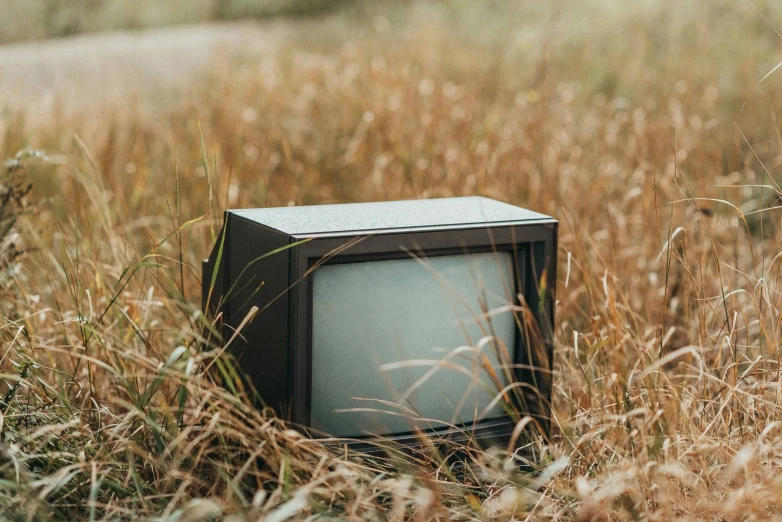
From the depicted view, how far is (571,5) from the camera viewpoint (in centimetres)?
661

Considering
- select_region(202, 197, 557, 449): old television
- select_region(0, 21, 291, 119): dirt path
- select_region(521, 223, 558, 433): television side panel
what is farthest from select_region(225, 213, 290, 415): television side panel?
select_region(0, 21, 291, 119): dirt path

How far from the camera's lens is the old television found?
1.51m

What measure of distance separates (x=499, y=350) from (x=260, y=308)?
1.58ft

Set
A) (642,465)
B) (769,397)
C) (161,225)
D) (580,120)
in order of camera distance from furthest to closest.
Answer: (580,120) < (161,225) < (769,397) < (642,465)

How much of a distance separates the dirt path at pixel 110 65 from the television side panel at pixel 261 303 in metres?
2.85

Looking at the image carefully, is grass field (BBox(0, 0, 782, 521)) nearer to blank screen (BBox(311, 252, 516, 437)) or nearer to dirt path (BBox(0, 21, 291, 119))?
blank screen (BBox(311, 252, 516, 437))

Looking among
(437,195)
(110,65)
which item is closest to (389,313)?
(437,195)

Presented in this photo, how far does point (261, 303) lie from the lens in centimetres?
159

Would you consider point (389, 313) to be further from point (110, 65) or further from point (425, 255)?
point (110, 65)

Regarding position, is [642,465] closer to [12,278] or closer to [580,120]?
[12,278]

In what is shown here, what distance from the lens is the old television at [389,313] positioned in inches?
59.4

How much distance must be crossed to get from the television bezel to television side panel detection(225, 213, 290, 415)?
0.02 metres

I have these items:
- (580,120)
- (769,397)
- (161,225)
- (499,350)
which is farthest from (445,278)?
(580,120)

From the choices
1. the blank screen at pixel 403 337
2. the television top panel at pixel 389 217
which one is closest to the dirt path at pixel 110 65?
the television top panel at pixel 389 217
